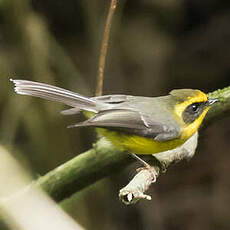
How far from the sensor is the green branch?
404cm

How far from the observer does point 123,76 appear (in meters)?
6.89

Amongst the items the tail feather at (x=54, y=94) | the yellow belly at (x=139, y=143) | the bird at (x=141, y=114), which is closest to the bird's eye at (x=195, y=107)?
the bird at (x=141, y=114)

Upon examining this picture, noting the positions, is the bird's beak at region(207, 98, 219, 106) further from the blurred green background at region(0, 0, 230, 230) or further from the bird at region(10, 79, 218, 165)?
the blurred green background at region(0, 0, 230, 230)

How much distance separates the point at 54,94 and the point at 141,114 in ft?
2.22

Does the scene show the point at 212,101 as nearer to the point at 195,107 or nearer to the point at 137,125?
the point at 195,107

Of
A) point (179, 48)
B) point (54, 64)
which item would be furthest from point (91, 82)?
point (179, 48)

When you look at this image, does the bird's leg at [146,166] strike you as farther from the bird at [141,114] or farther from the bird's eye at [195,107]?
the bird's eye at [195,107]

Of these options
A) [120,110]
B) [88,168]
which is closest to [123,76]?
[88,168]

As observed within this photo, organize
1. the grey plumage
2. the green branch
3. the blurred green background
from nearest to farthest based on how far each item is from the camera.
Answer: the grey plumage → the green branch → the blurred green background

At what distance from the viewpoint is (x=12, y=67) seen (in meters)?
5.86

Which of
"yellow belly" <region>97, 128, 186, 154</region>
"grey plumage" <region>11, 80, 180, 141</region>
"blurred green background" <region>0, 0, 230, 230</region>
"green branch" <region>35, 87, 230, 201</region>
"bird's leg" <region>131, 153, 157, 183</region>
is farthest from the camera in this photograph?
"blurred green background" <region>0, 0, 230, 230</region>

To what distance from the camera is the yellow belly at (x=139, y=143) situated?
3809 millimetres

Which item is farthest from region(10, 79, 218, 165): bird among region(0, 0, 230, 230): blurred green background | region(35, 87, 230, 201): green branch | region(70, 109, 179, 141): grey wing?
region(0, 0, 230, 230): blurred green background

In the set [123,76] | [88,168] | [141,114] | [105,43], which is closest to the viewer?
[105,43]
